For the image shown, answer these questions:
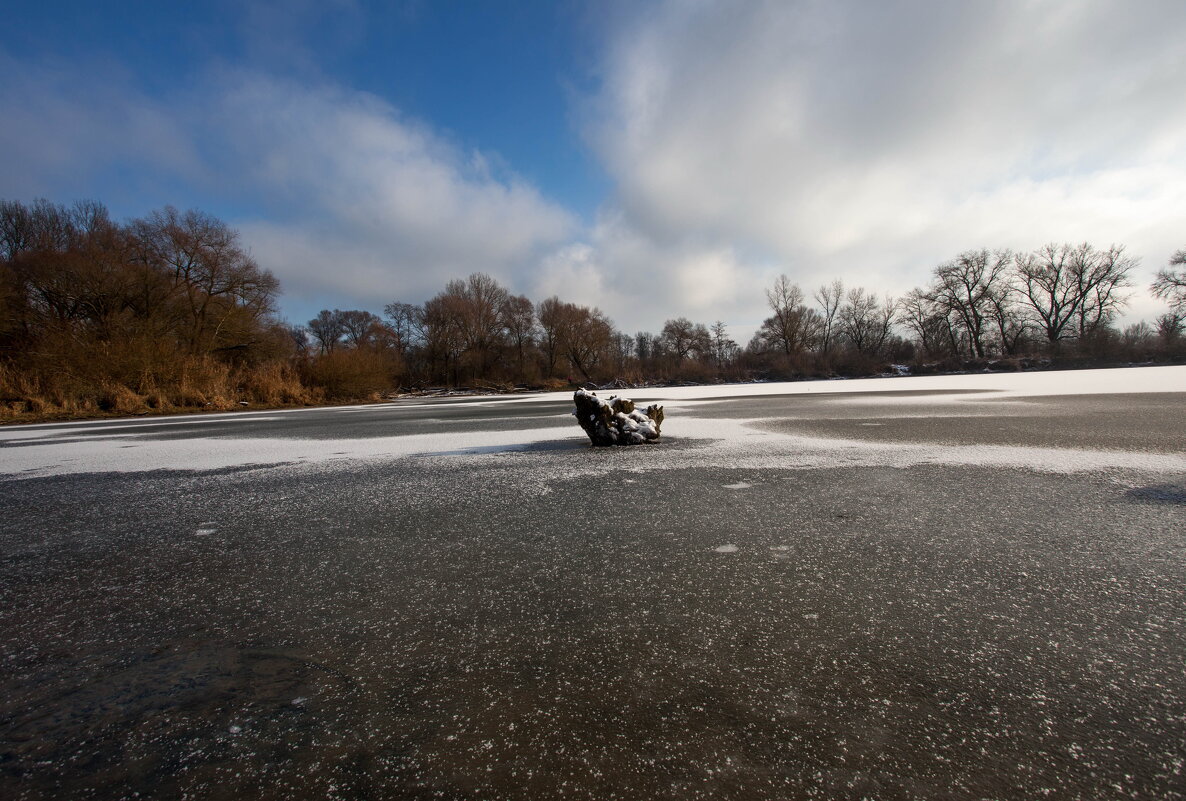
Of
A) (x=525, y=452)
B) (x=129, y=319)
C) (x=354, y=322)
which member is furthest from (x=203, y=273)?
(x=354, y=322)

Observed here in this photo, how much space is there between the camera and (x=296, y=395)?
21.4m

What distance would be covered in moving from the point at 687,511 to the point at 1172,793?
2173 mm

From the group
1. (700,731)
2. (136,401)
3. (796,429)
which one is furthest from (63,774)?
(136,401)

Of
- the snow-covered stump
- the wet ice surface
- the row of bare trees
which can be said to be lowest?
the wet ice surface

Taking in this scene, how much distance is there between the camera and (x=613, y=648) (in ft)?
4.94

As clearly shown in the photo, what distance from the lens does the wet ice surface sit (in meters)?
1.03

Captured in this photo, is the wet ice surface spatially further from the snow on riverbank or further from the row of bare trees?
the row of bare trees

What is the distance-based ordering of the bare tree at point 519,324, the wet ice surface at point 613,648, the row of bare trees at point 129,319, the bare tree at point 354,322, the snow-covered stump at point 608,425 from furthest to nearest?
the bare tree at point 354,322 < the bare tree at point 519,324 < the row of bare trees at point 129,319 < the snow-covered stump at point 608,425 < the wet ice surface at point 613,648

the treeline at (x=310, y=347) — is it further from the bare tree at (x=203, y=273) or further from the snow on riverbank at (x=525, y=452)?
the snow on riverbank at (x=525, y=452)

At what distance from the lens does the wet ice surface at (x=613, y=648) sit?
3.37ft

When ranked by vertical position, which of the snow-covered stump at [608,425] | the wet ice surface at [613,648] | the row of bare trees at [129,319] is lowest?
the wet ice surface at [613,648]

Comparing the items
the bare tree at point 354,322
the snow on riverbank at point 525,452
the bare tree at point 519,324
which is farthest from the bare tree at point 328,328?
the snow on riverbank at point 525,452

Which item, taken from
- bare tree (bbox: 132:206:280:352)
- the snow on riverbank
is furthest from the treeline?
the snow on riverbank

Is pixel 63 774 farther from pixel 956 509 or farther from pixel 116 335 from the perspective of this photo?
pixel 116 335
